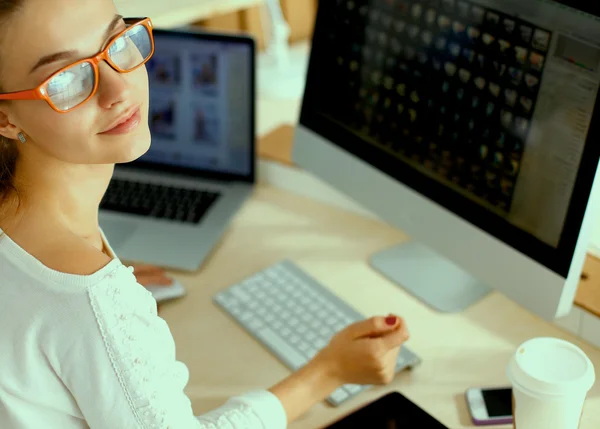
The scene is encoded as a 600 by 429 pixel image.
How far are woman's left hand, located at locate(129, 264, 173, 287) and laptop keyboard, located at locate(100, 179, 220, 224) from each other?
0.58 feet

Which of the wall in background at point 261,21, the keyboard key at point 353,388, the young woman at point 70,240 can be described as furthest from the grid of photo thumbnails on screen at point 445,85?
the wall in background at point 261,21

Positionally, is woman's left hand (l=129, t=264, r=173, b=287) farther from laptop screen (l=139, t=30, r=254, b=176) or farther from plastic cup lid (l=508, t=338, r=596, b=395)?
plastic cup lid (l=508, t=338, r=596, b=395)

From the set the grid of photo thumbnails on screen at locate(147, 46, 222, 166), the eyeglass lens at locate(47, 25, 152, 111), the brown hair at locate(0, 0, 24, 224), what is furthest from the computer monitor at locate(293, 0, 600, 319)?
the brown hair at locate(0, 0, 24, 224)

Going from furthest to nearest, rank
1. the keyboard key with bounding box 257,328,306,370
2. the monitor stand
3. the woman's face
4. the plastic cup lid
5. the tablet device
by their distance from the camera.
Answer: the monitor stand, the keyboard key with bounding box 257,328,306,370, the tablet device, the plastic cup lid, the woman's face

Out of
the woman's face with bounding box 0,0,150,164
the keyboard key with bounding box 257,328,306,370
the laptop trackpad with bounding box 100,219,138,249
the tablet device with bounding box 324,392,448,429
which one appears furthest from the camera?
the laptop trackpad with bounding box 100,219,138,249

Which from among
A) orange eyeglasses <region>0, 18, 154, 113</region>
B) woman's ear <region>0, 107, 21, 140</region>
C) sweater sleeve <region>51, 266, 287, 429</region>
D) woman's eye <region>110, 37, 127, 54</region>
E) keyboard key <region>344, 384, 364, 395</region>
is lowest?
keyboard key <region>344, 384, 364, 395</region>

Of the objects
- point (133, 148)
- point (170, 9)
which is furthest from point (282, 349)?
point (170, 9)

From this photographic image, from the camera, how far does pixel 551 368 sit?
0.86 metres

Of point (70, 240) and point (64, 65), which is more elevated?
point (64, 65)

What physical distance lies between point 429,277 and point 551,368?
0.39 metres

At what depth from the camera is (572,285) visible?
965mm

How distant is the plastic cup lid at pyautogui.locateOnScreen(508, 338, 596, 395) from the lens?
83 cm

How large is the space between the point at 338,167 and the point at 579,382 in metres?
0.55

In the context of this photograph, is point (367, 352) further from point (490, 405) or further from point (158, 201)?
point (158, 201)
